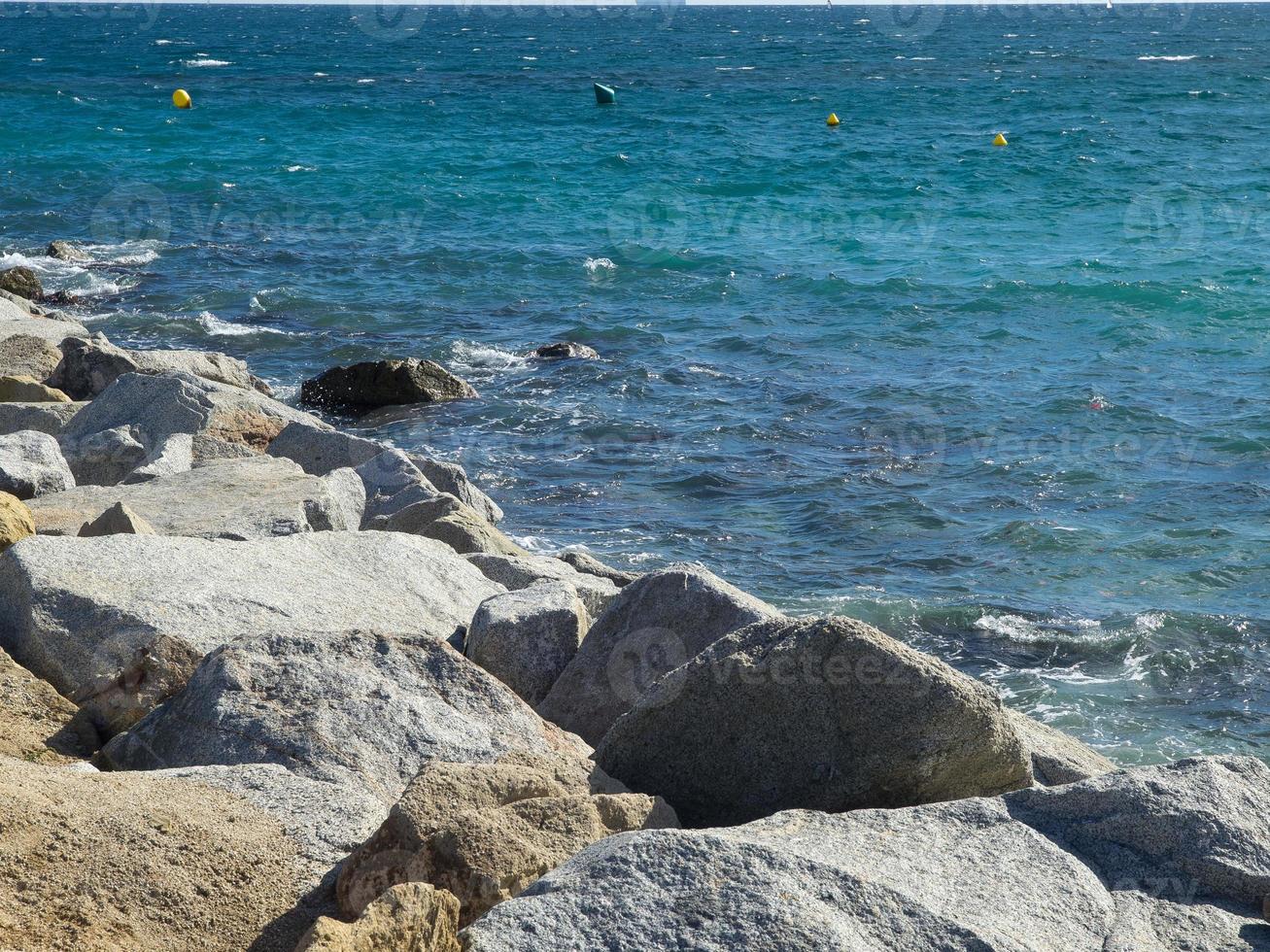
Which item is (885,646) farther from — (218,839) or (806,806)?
(218,839)

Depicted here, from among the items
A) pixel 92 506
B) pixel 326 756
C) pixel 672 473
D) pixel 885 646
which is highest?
pixel 885 646

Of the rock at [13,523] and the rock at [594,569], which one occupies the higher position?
the rock at [13,523]

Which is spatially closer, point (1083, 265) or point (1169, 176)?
point (1083, 265)

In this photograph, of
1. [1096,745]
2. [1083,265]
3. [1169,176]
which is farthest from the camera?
[1169,176]

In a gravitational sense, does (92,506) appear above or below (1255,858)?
below

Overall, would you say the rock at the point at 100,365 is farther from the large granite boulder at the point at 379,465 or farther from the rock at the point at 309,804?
the rock at the point at 309,804

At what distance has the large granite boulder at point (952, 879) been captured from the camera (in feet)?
8.09

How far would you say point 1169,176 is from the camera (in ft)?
91.0

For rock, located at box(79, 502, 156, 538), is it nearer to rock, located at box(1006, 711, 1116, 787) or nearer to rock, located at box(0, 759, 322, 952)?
rock, located at box(0, 759, 322, 952)

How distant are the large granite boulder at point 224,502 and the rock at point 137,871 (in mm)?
2944

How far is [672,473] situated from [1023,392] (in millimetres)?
4403

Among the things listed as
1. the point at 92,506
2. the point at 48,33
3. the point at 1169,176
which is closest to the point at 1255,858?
the point at 92,506

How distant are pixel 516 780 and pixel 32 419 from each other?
656 centimetres

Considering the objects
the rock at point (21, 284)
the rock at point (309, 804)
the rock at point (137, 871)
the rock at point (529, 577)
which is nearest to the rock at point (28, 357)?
the rock at point (21, 284)
